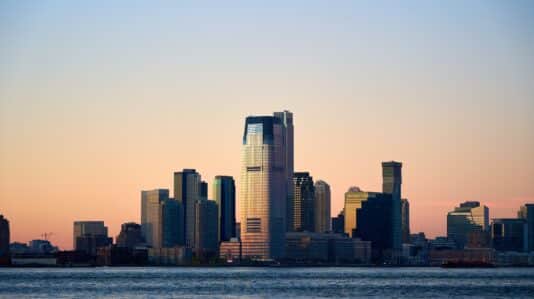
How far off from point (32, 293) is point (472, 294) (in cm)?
6065

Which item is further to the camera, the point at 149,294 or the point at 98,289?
the point at 98,289

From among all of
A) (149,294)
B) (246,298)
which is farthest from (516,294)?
(149,294)

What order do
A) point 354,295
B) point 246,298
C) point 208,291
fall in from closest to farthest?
point 246,298, point 354,295, point 208,291

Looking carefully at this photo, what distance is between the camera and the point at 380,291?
180750mm

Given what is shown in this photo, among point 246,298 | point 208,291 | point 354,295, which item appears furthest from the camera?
point 208,291

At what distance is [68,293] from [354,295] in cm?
3952

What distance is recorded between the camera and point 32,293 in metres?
168

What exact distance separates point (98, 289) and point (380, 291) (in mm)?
42432

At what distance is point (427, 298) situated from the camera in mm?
157875

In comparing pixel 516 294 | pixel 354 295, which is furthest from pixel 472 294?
pixel 354 295

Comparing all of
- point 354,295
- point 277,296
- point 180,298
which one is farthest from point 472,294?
point 180,298

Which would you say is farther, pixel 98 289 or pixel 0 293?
pixel 98 289

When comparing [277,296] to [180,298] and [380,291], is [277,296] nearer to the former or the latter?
[180,298]

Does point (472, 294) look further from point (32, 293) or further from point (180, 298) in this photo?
point (32, 293)
